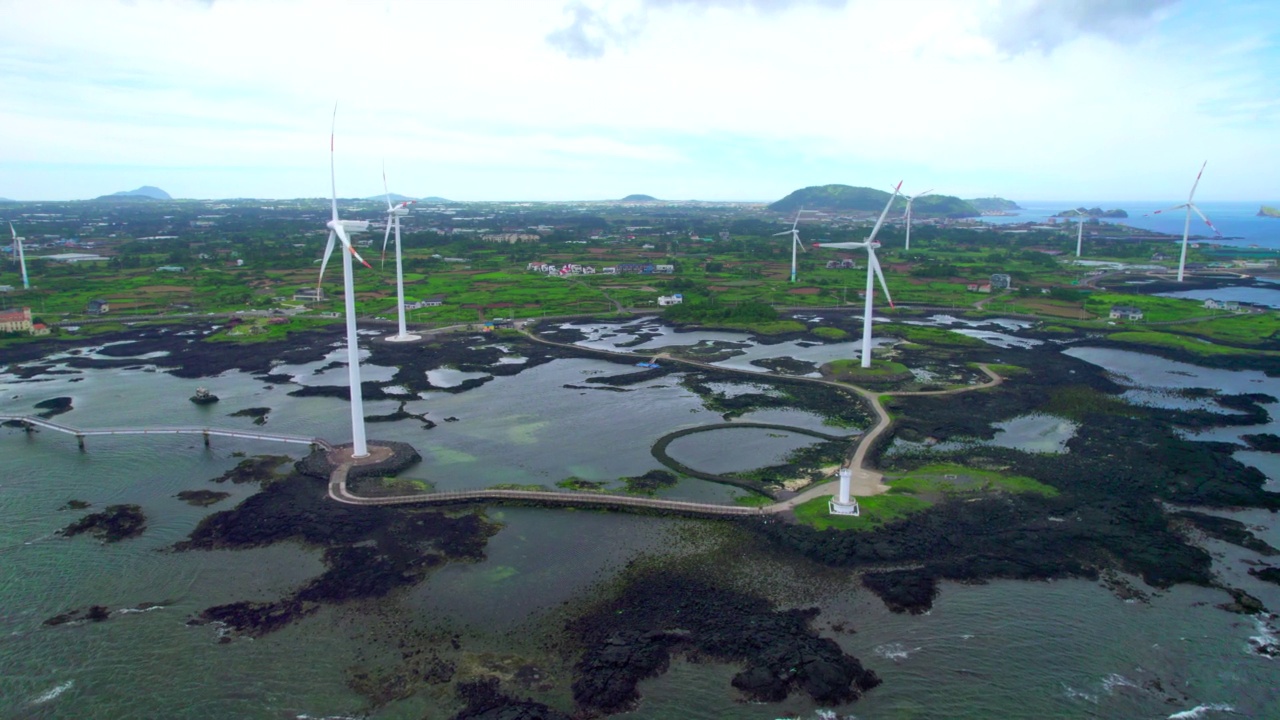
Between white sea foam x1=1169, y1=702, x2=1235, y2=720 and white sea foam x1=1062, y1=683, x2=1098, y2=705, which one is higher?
white sea foam x1=1169, y1=702, x2=1235, y2=720

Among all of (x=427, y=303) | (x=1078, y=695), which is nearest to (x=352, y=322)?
(x=1078, y=695)

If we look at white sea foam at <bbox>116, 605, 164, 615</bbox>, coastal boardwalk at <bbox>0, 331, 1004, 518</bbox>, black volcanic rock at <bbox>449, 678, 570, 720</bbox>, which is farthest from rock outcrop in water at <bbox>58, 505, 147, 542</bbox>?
black volcanic rock at <bbox>449, 678, 570, 720</bbox>

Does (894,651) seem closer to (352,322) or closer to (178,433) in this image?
(352,322)

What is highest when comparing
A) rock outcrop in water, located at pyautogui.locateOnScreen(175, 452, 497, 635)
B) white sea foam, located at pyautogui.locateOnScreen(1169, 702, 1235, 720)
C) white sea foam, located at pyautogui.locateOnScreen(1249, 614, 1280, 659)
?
rock outcrop in water, located at pyautogui.locateOnScreen(175, 452, 497, 635)

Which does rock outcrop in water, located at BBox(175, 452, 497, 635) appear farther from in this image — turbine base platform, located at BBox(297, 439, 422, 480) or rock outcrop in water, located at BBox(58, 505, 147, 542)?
rock outcrop in water, located at BBox(58, 505, 147, 542)

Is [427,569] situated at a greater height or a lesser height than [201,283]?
lesser

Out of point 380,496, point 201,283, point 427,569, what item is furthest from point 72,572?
point 201,283

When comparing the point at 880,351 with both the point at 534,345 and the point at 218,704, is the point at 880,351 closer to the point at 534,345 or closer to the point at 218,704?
the point at 534,345
